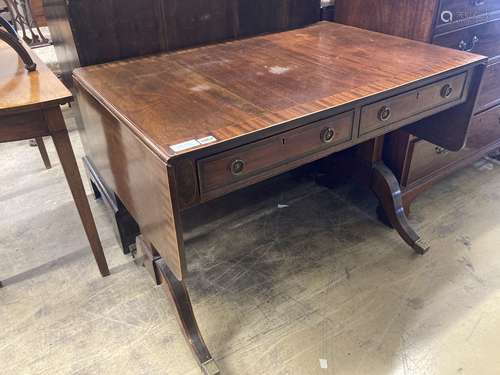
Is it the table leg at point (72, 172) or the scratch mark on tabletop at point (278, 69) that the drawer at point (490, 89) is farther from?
the table leg at point (72, 172)

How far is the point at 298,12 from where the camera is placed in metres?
1.53

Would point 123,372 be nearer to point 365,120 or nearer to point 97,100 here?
point 97,100

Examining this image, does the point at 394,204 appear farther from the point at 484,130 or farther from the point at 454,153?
the point at 484,130

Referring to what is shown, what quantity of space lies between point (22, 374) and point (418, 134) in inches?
55.1

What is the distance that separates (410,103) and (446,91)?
0.47 ft

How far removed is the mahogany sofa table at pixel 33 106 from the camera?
1031 mm

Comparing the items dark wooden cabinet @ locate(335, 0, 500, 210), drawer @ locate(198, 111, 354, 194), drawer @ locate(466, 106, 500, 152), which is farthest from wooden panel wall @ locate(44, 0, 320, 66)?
drawer @ locate(466, 106, 500, 152)

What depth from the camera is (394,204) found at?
5.11 ft

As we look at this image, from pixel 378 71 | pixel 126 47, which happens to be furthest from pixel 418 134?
pixel 126 47

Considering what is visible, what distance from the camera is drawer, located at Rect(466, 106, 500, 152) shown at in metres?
1.73

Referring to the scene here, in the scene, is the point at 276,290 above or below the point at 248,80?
below

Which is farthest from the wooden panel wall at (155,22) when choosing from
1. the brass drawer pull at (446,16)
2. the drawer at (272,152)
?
the drawer at (272,152)

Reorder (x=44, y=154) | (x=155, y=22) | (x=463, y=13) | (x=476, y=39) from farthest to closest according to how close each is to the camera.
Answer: (x=44, y=154)
(x=476, y=39)
(x=463, y=13)
(x=155, y=22)

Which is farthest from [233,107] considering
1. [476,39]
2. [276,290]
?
[476,39]
